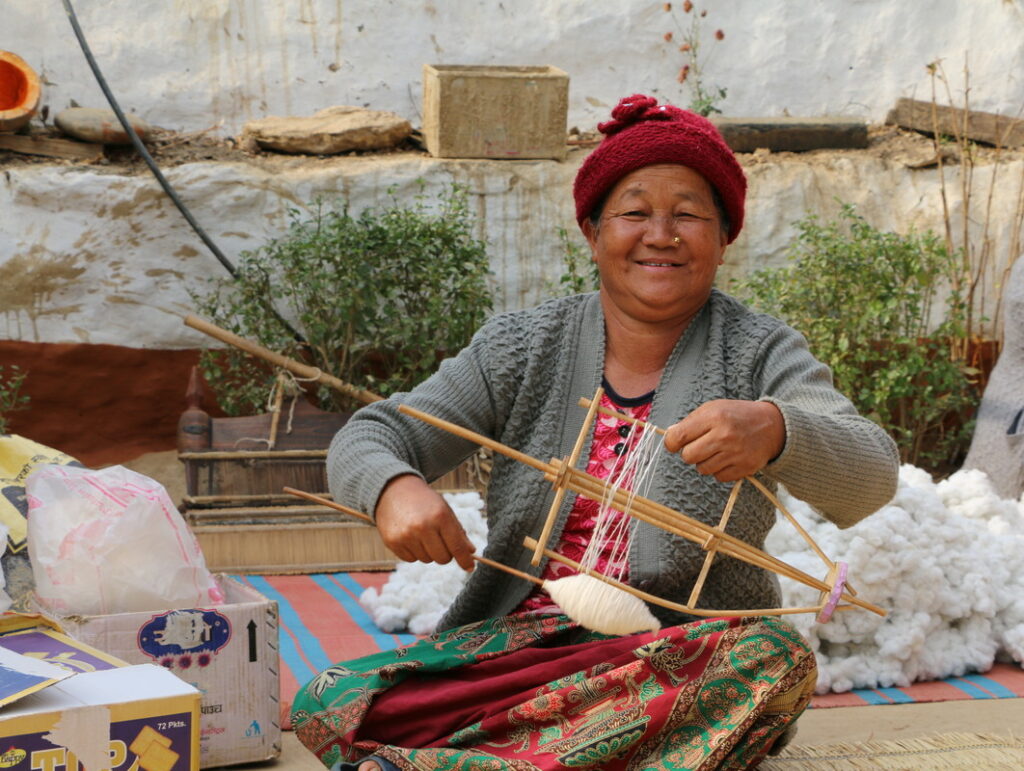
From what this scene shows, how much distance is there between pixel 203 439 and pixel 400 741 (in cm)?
228

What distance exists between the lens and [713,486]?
2.08m

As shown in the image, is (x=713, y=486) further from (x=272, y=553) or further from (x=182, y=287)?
(x=182, y=287)

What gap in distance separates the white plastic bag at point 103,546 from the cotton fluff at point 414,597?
1012 mm

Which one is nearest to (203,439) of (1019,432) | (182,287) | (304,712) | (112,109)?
(182,287)

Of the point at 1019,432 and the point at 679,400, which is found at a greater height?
the point at 679,400

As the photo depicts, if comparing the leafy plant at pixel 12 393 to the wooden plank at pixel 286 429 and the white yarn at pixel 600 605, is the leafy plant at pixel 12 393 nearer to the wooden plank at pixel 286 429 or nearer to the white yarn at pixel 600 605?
the wooden plank at pixel 286 429

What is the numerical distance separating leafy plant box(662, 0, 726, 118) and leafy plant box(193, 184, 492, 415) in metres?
1.43

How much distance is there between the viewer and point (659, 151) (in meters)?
2.10

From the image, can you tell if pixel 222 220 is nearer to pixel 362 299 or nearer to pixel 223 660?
pixel 362 299

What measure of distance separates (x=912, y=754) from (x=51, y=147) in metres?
3.87

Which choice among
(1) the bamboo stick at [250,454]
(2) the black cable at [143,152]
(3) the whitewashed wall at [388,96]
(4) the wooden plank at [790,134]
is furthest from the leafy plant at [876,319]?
(2) the black cable at [143,152]

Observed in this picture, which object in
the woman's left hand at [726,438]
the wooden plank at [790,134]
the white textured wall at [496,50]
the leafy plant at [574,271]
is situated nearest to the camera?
the woman's left hand at [726,438]

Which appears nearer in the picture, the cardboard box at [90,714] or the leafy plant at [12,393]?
the cardboard box at [90,714]

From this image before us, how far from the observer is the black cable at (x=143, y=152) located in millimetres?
4668
